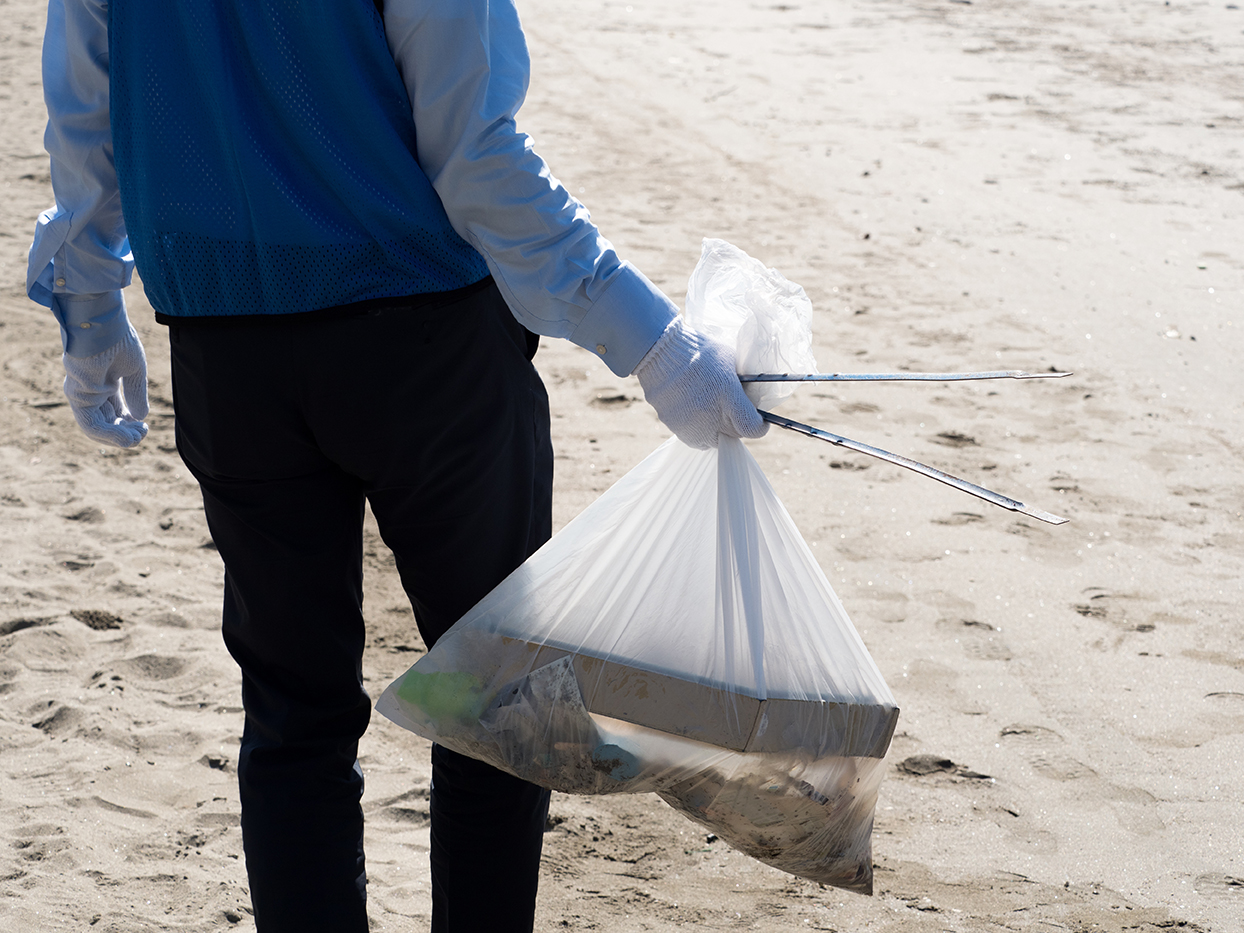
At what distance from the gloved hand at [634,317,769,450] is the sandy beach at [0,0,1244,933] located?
1.98 feet

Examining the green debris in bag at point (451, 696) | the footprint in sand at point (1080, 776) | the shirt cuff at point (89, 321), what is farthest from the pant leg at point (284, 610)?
the footprint in sand at point (1080, 776)

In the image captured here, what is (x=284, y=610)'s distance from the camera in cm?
129

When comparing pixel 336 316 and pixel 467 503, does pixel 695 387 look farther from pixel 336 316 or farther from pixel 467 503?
pixel 336 316

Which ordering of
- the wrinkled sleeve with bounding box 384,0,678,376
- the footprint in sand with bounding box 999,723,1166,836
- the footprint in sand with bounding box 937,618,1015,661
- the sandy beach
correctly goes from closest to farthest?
1. the wrinkled sleeve with bounding box 384,0,678,376
2. the sandy beach
3. the footprint in sand with bounding box 999,723,1166,836
4. the footprint in sand with bounding box 937,618,1015,661

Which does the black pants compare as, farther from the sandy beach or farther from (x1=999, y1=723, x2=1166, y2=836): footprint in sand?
(x1=999, y1=723, x2=1166, y2=836): footprint in sand

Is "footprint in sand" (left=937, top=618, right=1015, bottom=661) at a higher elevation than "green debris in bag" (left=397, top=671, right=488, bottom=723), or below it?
below

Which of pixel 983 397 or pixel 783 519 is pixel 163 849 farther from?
pixel 983 397

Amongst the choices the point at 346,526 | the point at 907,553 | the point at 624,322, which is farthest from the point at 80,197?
the point at 907,553

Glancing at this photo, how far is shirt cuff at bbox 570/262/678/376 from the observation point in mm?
1183

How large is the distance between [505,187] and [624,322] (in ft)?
0.59

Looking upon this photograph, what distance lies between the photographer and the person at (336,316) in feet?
3.65

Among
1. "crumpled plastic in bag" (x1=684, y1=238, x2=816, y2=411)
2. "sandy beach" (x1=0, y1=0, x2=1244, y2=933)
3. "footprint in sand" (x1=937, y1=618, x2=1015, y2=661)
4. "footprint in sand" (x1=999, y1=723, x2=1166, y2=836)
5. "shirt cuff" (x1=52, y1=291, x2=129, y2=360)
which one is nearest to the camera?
"crumpled plastic in bag" (x1=684, y1=238, x2=816, y2=411)

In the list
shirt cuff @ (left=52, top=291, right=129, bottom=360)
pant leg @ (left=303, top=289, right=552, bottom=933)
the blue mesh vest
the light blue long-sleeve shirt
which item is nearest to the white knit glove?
shirt cuff @ (left=52, top=291, right=129, bottom=360)

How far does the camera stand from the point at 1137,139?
5.65 meters
